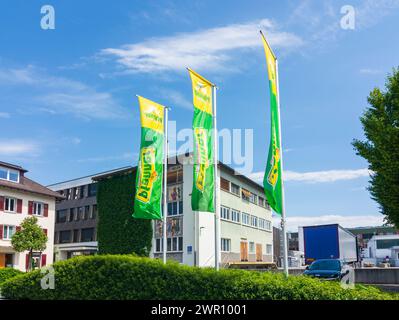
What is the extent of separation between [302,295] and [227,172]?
36.8 meters

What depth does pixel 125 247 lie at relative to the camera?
47.1 metres

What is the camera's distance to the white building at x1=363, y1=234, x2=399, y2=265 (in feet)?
135

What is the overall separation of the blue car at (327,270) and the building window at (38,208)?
32.7 metres

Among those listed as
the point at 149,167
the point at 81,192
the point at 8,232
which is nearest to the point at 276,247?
the point at 81,192

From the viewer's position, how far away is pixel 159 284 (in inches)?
566

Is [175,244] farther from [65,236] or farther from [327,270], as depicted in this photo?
[65,236]

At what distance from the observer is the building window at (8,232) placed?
44.6m

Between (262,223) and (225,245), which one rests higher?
(262,223)

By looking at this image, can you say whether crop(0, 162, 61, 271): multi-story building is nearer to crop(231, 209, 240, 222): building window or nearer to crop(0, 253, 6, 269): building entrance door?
crop(0, 253, 6, 269): building entrance door

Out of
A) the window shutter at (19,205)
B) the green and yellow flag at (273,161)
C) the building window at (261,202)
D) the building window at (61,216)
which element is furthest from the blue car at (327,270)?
the building window at (61,216)

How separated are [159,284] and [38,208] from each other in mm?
38552

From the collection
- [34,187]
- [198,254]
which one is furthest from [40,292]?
[34,187]
